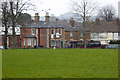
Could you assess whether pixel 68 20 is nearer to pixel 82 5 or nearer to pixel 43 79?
pixel 82 5

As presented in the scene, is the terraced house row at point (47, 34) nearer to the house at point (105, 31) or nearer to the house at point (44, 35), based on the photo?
the house at point (44, 35)

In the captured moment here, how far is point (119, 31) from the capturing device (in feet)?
331

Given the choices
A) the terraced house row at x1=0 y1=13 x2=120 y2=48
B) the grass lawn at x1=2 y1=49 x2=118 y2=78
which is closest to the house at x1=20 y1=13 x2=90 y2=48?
the terraced house row at x1=0 y1=13 x2=120 y2=48

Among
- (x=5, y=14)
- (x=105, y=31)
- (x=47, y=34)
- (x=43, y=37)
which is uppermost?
(x=5, y=14)

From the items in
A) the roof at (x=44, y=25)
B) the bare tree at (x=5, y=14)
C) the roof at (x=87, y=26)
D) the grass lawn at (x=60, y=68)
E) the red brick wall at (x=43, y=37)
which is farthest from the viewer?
the roof at (x=87, y=26)

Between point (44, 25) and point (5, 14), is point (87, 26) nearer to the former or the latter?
point (44, 25)

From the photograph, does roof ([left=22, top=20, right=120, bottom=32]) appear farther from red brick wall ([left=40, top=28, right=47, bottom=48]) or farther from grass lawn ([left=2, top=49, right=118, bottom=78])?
grass lawn ([left=2, top=49, right=118, bottom=78])

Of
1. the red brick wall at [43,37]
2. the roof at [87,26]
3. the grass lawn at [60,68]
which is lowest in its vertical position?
the grass lawn at [60,68]

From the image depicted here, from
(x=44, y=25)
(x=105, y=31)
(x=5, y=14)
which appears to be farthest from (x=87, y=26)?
(x=5, y=14)

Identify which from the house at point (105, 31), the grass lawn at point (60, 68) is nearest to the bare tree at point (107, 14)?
the house at point (105, 31)

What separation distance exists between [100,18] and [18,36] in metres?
32.7

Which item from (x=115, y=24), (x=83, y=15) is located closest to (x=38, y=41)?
(x=83, y=15)

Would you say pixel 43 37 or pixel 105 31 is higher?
pixel 105 31

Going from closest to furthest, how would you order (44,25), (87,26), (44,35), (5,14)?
1. (5,14)
2. (44,35)
3. (44,25)
4. (87,26)
